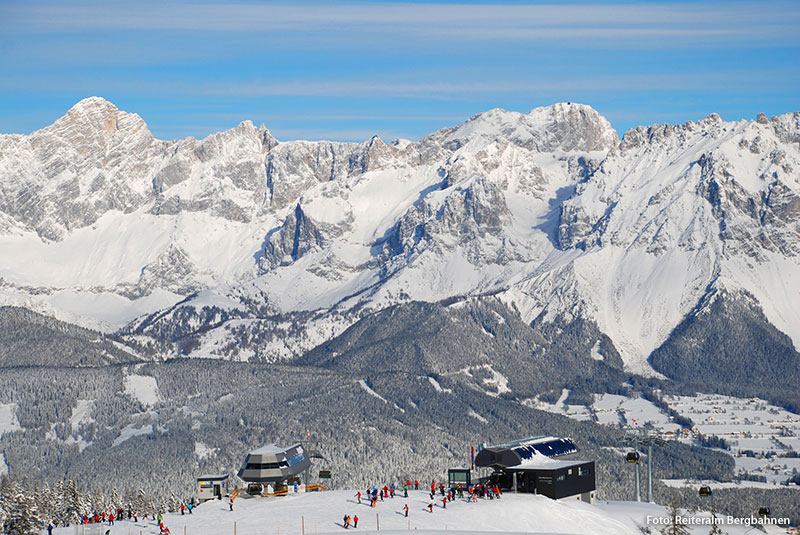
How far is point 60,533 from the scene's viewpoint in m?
196

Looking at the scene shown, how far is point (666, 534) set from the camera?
594 feet

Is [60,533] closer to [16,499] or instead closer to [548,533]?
[16,499]

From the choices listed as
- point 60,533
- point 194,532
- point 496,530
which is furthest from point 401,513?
point 60,533

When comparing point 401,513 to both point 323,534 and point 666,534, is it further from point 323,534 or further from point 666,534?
point 666,534

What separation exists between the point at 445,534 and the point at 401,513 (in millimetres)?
14056

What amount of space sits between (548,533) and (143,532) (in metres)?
53.5

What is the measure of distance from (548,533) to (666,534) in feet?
64.2

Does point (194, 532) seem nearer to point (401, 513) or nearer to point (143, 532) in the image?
point (143, 532)

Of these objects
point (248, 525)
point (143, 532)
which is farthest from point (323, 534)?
point (143, 532)

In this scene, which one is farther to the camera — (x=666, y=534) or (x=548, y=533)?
(x=548, y=533)

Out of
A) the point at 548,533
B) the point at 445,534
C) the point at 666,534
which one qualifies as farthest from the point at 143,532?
the point at 666,534

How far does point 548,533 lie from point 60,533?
Result: 65259mm

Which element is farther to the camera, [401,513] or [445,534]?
[401,513]

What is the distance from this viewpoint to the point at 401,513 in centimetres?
19988
